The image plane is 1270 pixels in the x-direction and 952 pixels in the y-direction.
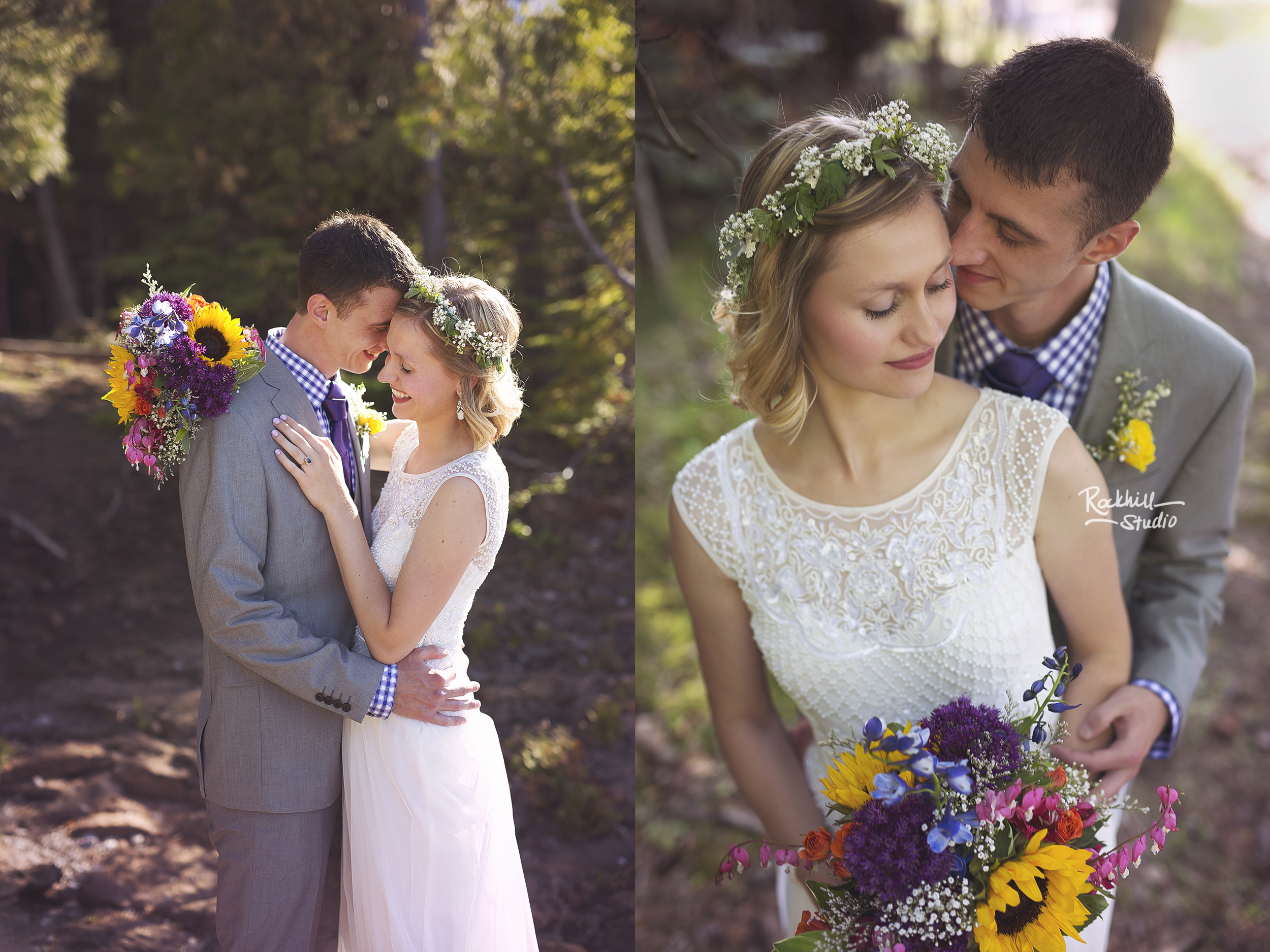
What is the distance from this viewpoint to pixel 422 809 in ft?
6.39

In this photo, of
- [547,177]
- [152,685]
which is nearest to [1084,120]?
[547,177]

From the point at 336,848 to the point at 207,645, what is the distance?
0.58 metres

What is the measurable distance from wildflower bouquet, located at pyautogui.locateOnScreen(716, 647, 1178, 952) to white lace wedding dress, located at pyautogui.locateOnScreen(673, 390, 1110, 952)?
277 millimetres

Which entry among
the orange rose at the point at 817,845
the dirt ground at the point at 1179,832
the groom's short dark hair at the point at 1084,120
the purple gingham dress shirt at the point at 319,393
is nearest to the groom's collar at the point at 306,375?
the purple gingham dress shirt at the point at 319,393

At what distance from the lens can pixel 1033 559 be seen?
2.07m

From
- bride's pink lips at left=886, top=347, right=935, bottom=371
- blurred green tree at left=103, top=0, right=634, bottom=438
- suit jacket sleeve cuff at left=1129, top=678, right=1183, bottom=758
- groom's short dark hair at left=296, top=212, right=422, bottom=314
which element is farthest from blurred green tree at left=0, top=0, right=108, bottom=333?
suit jacket sleeve cuff at left=1129, top=678, right=1183, bottom=758

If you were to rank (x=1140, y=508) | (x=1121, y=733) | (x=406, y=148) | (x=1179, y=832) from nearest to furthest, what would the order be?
1. (x=1121, y=733)
2. (x=1140, y=508)
3. (x=406, y=148)
4. (x=1179, y=832)

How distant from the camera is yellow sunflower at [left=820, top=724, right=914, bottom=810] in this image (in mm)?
1704

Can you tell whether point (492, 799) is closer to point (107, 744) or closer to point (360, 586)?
point (360, 586)

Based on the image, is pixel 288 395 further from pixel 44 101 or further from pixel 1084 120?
pixel 44 101

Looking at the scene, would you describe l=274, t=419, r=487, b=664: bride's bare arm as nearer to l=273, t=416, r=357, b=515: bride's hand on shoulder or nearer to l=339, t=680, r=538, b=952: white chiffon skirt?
l=273, t=416, r=357, b=515: bride's hand on shoulder

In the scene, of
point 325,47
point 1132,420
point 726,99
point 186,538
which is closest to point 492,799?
point 186,538

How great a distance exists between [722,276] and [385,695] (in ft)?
16.6

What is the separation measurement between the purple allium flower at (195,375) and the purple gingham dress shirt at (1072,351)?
1773 mm
